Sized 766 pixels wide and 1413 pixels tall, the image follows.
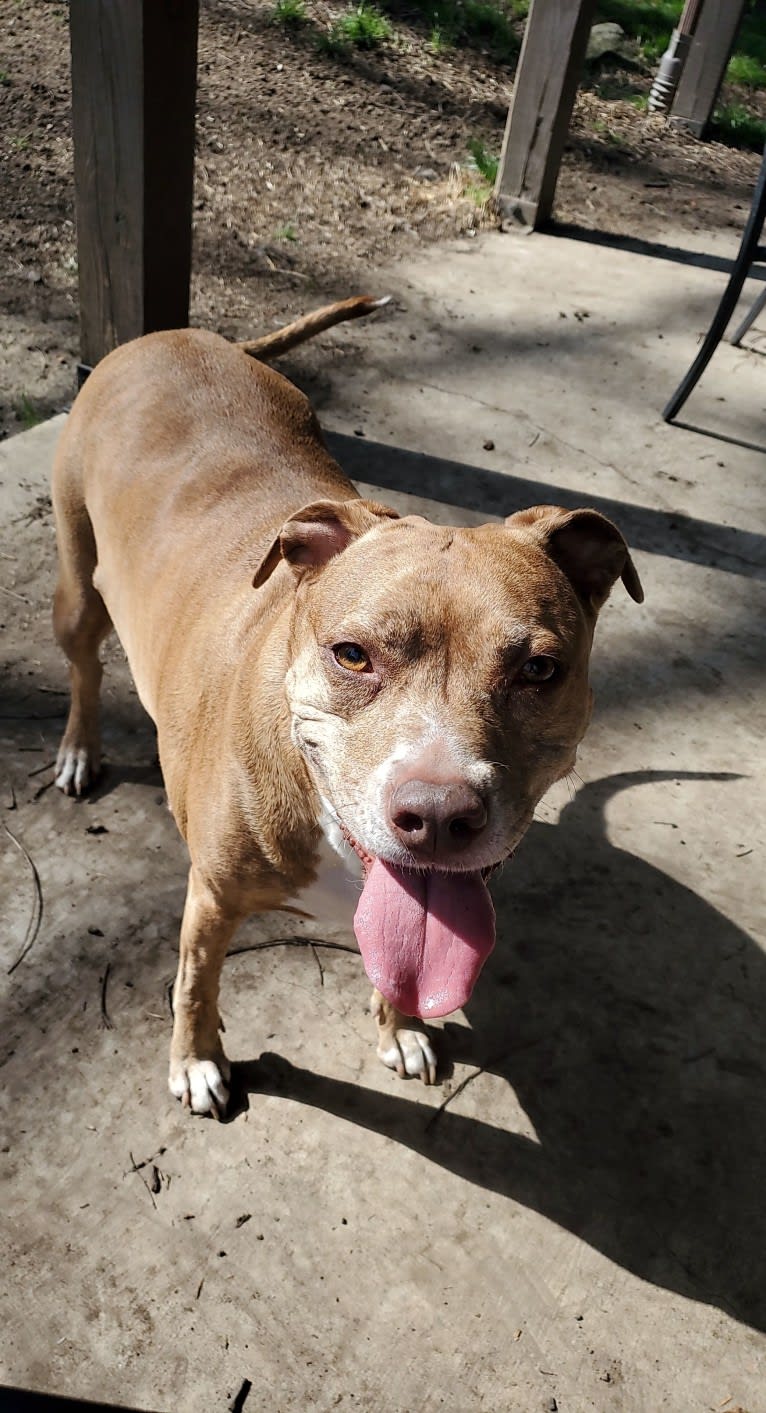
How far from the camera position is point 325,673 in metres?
2.17

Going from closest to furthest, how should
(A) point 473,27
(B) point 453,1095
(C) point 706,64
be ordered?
(B) point 453,1095 < (C) point 706,64 < (A) point 473,27

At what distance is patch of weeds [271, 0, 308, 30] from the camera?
8836mm

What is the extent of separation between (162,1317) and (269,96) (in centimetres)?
820

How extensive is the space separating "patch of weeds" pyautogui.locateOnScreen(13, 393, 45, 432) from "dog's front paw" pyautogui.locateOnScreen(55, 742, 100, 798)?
1.99 metres

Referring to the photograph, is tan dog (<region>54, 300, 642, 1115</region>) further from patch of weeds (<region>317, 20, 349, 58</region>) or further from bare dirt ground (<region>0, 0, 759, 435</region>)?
patch of weeds (<region>317, 20, 349, 58</region>)

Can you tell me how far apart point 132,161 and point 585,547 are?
8.74 ft

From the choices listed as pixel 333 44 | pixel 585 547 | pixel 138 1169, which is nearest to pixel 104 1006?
pixel 138 1169

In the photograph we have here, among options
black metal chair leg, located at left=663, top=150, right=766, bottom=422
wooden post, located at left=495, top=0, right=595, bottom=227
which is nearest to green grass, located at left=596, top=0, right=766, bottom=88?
wooden post, located at left=495, top=0, right=595, bottom=227

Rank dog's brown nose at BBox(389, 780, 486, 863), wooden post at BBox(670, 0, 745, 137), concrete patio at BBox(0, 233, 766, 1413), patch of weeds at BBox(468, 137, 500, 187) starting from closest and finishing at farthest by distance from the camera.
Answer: dog's brown nose at BBox(389, 780, 486, 863) → concrete patio at BBox(0, 233, 766, 1413) → patch of weeds at BBox(468, 137, 500, 187) → wooden post at BBox(670, 0, 745, 137)

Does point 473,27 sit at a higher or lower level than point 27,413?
higher

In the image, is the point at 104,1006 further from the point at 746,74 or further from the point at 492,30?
the point at 746,74

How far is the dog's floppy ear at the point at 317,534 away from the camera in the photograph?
2.34 metres

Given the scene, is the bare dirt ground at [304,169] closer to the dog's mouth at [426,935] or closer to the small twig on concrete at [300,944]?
the small twig on concrete at [300,944]

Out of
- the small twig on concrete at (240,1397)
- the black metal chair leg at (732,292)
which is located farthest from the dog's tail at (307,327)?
the small twig on concrete at (240,1397)
